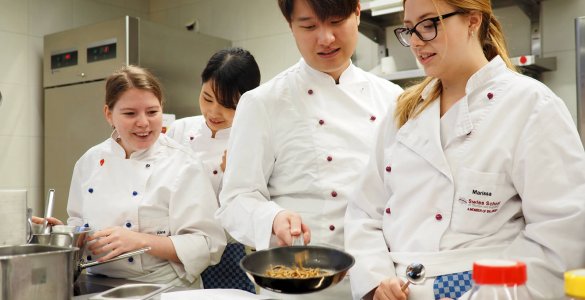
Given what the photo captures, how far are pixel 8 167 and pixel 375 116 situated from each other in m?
2.89

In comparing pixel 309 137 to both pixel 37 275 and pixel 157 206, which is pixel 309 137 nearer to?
pixel 157 206

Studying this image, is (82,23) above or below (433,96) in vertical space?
above

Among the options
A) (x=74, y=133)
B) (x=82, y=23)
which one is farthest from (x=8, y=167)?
(x=82, y=23)

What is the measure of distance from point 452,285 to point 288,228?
0.37m

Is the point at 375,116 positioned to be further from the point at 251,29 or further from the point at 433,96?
the point at 251,29

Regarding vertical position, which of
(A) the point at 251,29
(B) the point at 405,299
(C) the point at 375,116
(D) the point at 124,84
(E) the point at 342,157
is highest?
(A) the point at 251,29

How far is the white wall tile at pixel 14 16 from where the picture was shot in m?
3.57

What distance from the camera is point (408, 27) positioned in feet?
4.06

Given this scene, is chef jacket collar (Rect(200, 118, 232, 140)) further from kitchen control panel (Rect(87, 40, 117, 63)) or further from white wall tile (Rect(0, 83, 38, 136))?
white wall tile (Rect(0, 83, 38, 136))

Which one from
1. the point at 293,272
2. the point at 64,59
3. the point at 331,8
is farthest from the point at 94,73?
the point at 293,272

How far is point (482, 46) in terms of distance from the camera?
1.26 m

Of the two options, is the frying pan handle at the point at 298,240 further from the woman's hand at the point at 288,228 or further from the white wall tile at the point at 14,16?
the white wall tile at the point at 14,16

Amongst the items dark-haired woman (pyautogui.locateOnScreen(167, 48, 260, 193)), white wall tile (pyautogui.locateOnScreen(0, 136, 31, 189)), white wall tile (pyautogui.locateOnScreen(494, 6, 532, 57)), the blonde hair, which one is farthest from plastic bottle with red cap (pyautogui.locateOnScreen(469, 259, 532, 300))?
white wall tile (pyautogui.locateOnScreen(0, 136, 31, 189))

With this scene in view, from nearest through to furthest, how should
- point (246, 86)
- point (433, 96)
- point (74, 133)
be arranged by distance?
point (433, 96)
point (246, 86)
point (74, 133)
